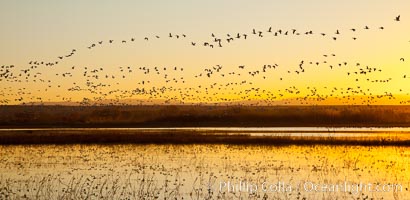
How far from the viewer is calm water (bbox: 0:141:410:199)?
79.5 feet

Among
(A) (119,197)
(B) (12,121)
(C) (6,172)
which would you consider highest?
(B) (12,121)

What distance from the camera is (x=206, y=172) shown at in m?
30.0

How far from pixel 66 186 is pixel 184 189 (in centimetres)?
438

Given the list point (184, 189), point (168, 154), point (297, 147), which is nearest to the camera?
point (184, 189)

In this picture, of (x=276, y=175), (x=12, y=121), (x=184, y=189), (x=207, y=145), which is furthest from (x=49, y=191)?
(x=12, y=121)

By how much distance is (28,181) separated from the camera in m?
27.0

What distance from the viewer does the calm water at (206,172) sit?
24.2 metres

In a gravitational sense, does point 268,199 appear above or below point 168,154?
below

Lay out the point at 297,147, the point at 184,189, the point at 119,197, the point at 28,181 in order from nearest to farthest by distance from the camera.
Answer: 1. the point at 119,197
2. the point at 184,189
3. the point at 28,181
4. the point at 297,147

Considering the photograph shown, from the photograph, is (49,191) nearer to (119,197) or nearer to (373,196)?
(119,197)

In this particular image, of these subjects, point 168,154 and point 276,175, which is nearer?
point 276,175

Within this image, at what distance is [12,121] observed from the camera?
93.7m

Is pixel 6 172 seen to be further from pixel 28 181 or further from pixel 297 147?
pixel 297 147

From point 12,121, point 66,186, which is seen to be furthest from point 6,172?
point 12,121
